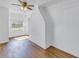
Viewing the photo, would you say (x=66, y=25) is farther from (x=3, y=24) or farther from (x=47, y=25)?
(x=3, y=24)

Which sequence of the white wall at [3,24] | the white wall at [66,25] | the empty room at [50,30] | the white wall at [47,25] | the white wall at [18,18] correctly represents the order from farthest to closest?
1. the white wall at [18,18]
2. the white wall at [3,24]
3. the white wall at [47,25]
4. the empty room at [50,30]
5. the white wall at [66,25]

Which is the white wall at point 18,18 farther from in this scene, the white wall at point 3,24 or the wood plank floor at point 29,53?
the wood plank floor at point 29,53

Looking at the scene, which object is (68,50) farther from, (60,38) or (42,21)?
(42,21)

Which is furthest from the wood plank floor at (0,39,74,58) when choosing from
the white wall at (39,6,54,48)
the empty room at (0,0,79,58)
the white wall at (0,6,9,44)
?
the white wall at (0,6,9,44)

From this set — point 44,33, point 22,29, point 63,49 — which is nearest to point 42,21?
point 44,33

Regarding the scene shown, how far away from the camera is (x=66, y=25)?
12.5 ft

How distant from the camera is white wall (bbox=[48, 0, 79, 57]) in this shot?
3.31m

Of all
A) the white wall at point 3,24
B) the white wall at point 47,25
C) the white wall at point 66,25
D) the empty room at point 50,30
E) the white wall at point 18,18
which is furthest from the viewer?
the white wall at point 18,18

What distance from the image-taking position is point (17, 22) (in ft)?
27.3

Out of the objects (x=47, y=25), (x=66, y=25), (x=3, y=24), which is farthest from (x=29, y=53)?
(x=3, y=24)

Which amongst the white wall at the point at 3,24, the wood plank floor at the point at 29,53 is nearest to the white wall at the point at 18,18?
the white wall at the point at 3,24

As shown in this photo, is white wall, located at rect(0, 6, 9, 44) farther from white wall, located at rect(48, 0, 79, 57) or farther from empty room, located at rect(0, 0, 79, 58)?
white wall, located at rect(48, 0, 79, 57)

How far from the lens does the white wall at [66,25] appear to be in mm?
3309

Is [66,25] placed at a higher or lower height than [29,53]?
higher
